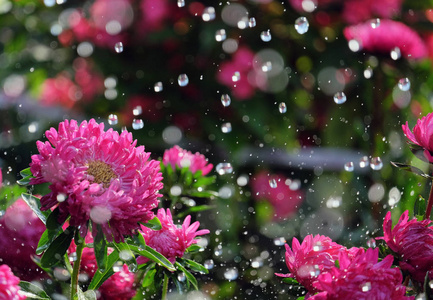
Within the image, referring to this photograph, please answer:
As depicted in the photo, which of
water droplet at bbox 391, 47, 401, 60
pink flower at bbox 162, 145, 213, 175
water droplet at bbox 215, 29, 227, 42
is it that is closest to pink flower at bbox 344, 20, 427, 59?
water droplet at bbox 391, 47, 401, 60

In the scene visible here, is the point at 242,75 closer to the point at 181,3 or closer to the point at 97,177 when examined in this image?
the point at 181,3

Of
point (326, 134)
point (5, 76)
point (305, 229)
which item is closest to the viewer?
point (305, 229)

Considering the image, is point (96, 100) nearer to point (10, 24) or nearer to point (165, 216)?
point (10, 24)

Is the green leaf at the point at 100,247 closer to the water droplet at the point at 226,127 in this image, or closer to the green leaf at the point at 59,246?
the green leaf at the point at 59,246

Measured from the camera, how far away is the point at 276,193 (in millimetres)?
1097

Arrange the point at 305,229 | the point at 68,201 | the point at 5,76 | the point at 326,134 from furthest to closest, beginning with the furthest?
the point at 5,76 < the point at 326,134 < the point at 305,229 < the point at 68,201

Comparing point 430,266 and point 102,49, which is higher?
point 430,266

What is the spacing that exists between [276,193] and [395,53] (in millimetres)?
325

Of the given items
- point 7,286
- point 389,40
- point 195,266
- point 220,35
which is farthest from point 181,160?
point 220,35

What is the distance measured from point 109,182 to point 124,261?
0.04 m

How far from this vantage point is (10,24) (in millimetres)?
1232

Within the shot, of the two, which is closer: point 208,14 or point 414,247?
point 414,247

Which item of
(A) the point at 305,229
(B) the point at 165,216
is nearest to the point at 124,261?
(B) the point at 165,216

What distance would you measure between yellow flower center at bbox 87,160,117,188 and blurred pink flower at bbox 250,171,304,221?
74cm
